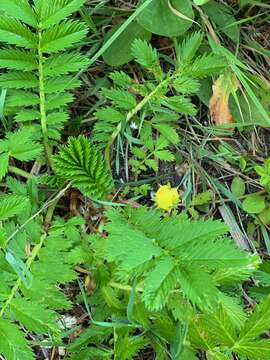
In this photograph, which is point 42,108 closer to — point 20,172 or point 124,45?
point 20,172

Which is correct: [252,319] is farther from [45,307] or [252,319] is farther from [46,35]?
[46,35]

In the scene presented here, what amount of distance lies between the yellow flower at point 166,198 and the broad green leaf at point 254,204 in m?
0.25

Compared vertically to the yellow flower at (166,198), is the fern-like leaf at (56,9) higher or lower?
higher

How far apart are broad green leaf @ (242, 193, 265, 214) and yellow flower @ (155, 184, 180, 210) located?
0.25 m

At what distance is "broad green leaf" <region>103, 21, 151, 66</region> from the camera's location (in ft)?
6.93

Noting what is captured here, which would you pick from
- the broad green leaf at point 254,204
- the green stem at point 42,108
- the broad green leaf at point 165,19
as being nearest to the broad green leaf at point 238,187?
the broad green leaf at point 254,204

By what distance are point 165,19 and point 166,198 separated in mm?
596

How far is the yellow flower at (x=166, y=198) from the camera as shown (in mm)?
2051

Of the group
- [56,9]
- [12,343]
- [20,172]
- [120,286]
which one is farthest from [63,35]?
[12,343]

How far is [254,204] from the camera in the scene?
214 centimetres

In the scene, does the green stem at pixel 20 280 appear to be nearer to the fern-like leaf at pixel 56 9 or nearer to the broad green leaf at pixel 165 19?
the fern-like leaf at pixel 56 9

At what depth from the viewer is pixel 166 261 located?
1422 millimetres

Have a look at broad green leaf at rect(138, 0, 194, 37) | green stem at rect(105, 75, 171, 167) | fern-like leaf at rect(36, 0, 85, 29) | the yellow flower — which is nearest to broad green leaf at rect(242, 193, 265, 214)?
the yellow flower

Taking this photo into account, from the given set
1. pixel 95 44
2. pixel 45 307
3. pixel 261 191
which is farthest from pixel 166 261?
pixel 95 44
